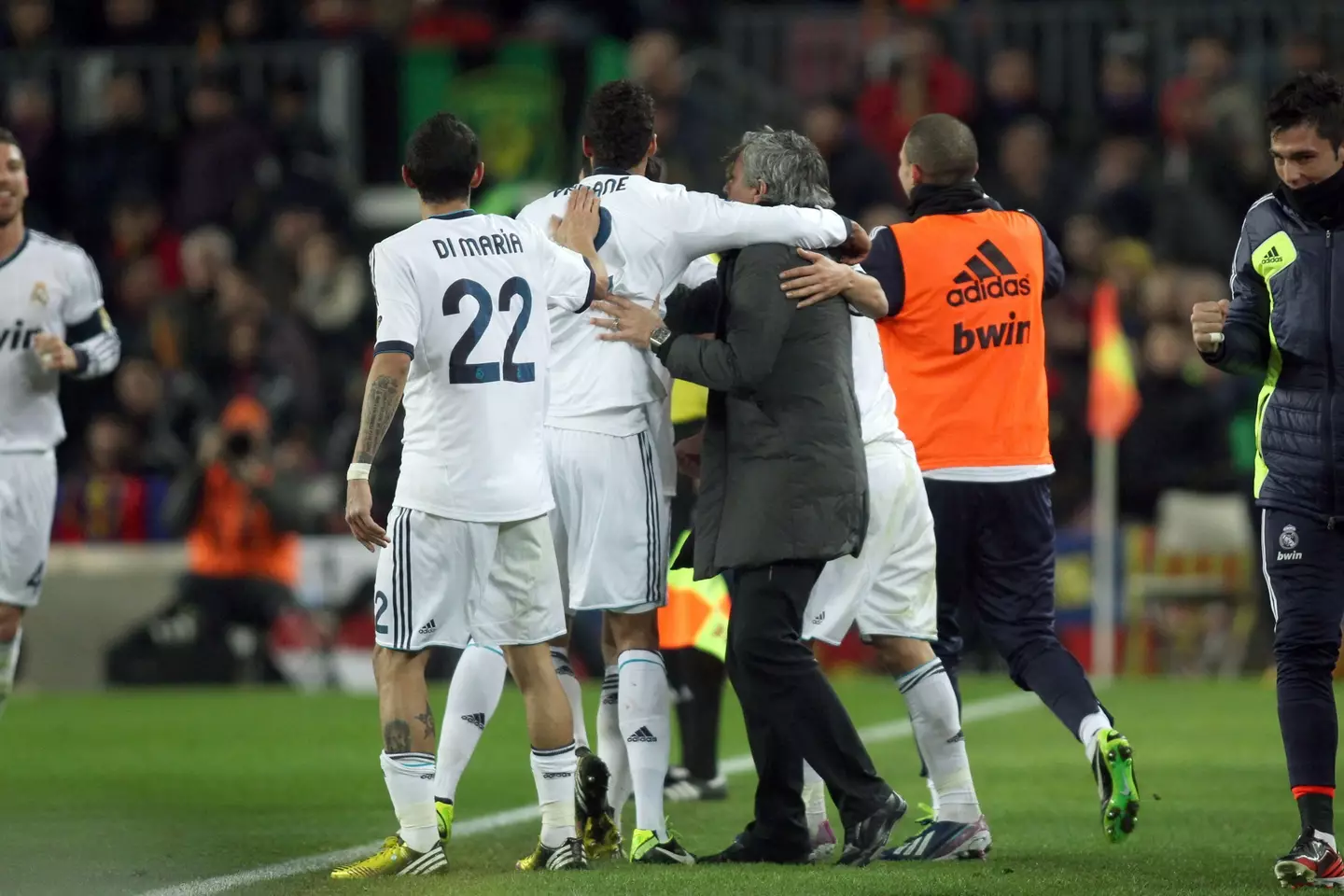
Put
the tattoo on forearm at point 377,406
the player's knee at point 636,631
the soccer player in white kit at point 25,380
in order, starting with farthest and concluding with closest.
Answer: the soccer player in white kit at point 25,380
the player's knee at point 636,631
the tattoo on forearm at point 377,406

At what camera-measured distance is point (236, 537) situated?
16.9 metres

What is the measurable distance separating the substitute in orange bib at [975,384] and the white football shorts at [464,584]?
1608 millimetres

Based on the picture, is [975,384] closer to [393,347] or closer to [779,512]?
[779,512]

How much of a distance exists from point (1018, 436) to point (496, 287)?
2078 mm

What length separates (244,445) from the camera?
1697cm

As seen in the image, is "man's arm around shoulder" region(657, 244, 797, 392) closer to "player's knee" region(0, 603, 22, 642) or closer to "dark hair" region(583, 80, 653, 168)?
"dark hair" region(583, 80, 653, 168)

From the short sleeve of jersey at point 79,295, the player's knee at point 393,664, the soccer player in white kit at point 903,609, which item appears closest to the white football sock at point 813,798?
the soccer player in white kit at point 903,609

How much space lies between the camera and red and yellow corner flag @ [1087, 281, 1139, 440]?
16.3 metres

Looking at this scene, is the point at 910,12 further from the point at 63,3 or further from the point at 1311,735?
the point at 1311,735

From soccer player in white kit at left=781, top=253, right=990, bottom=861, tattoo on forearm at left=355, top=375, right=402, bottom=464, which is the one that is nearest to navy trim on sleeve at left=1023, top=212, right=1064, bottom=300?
soccer player in white kit at left=781, top=253, right=990, bottom=861

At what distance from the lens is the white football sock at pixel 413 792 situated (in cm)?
683

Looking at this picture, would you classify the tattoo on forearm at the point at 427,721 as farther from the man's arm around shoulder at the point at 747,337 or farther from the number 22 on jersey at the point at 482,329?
the man's arm around shoulder at the point at 747,337

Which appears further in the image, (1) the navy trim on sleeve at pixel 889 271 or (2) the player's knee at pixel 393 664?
(1) the navy trim on sleeve at pixel 889 271

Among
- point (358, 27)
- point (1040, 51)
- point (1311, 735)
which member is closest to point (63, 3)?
point (358, 27)
